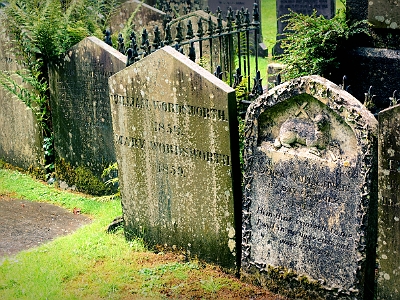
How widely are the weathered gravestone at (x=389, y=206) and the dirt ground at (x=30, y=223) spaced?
368 centimetres

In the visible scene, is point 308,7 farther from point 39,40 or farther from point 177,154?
point 177,154

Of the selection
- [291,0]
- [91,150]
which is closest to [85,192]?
[91,150]

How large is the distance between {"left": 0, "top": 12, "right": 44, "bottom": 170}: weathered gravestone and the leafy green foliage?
3470mm

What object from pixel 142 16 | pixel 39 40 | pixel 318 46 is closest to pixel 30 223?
pixel 39 40

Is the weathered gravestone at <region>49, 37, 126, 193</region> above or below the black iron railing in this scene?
below

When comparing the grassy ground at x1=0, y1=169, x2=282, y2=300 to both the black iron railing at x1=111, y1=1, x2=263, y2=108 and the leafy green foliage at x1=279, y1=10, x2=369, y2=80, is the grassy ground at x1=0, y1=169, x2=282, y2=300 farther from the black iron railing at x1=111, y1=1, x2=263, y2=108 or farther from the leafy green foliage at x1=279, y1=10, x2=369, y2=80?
the leafy green foliage at x1=279, y1=10, x2=369, y2=80

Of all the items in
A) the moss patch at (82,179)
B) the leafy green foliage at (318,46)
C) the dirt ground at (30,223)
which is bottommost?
the dirt ground at (30,223)

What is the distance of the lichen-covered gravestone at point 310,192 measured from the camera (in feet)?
17.2

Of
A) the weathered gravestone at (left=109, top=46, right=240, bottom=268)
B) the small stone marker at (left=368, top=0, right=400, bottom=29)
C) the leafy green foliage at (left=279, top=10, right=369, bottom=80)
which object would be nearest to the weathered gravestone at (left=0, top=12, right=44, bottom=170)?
the weathered gravestone at (left=109, top=46, right=240, bottom=268)

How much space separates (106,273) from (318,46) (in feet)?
12.4

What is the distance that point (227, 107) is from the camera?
5859 millimetres

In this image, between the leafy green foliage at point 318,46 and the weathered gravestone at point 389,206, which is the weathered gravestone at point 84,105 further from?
the weathered gravestone at point 389,206

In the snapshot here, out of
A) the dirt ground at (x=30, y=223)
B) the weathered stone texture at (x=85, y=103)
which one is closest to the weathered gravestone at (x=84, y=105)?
the weathered stone texture at (x=85, y=103)

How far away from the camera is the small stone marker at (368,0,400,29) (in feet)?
25.7
